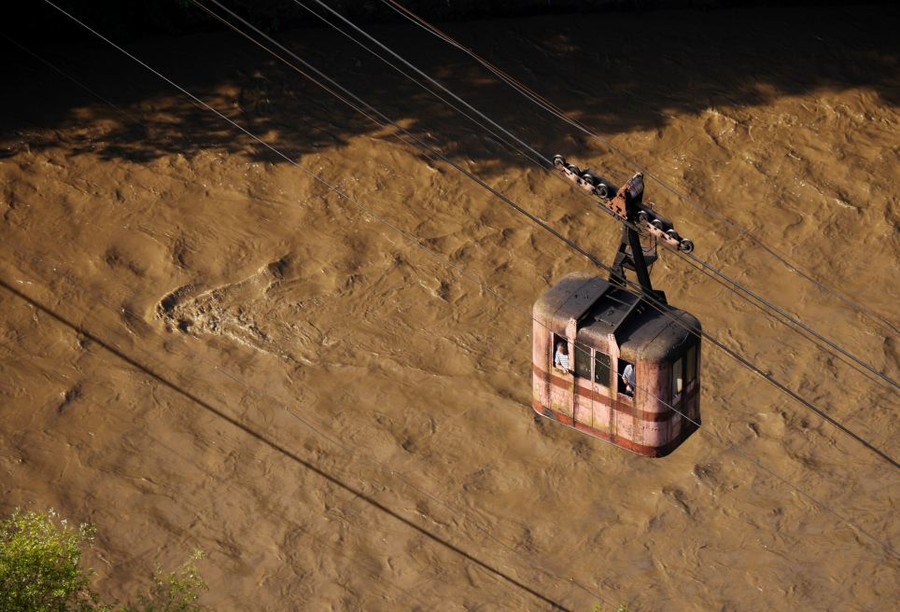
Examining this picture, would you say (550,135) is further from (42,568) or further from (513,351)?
(42,568)

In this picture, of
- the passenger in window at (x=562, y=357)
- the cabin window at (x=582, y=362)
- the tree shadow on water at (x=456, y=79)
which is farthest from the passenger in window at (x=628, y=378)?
the tree shadow on water at (x=456, y=79)

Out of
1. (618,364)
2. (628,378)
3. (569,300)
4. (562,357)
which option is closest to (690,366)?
(628,378)

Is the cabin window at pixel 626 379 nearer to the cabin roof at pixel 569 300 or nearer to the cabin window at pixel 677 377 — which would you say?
the cabin window at pixel 677 377

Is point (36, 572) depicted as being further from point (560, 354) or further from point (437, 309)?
point (437, 309)

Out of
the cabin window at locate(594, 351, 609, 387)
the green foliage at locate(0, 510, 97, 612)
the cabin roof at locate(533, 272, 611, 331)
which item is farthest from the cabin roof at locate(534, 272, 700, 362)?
the green foliage at locate(0, 510, 97, 612)

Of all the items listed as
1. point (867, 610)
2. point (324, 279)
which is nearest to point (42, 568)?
point (324, 279)

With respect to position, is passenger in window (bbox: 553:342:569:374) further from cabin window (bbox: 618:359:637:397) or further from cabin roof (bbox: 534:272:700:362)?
cabin window (bbox: 618:359:637:397)
